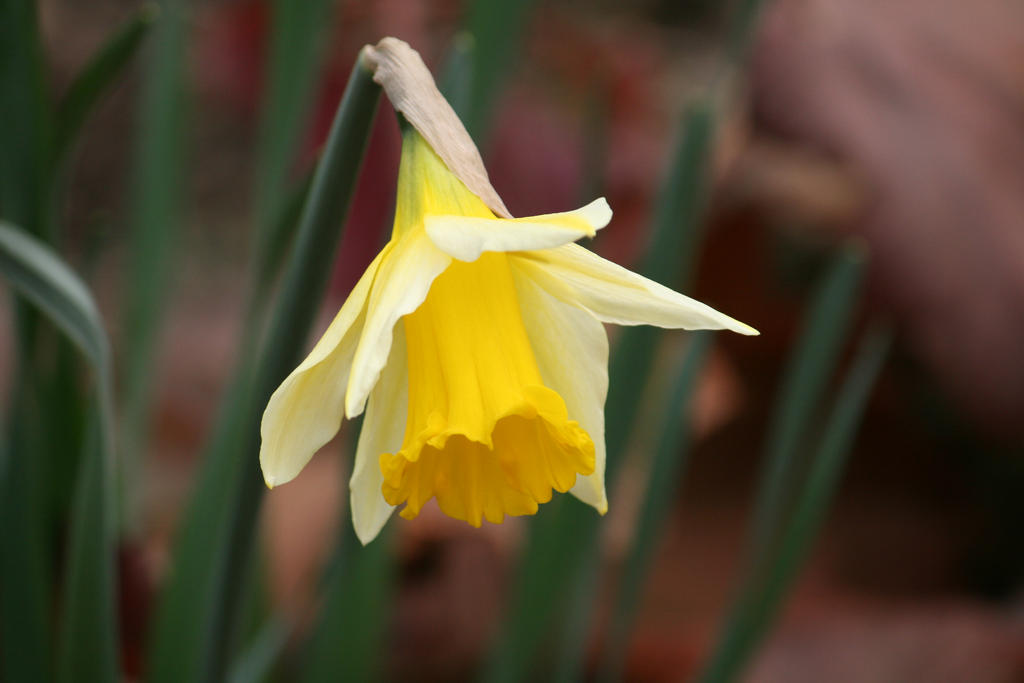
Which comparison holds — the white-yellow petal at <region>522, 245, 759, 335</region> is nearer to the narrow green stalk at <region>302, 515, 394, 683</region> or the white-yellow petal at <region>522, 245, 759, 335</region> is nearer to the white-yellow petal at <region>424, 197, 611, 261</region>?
the white-yellow petal at <region>424, 197, 611, 261</region>

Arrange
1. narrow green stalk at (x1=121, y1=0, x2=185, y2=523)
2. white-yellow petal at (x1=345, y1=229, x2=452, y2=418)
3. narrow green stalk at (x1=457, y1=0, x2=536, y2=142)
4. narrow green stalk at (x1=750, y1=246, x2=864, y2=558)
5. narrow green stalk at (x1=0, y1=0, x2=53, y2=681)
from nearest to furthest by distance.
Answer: white-yellow petal at (x1=345, y1=229, x2=452, y2=418), narrow green stalk at (x1=0, y1=0, x2=53, y2=681), narrow green stalk at (x1=750, y1=246, x2=864, y2=558), narrow green stalk at (x1=457, y1=0, x2=536, y2=142), narrow green stalk at (x1=121, y1=0, x2=185, y2=523)

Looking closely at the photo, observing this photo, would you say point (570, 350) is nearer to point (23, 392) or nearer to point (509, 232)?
point (509, 232)

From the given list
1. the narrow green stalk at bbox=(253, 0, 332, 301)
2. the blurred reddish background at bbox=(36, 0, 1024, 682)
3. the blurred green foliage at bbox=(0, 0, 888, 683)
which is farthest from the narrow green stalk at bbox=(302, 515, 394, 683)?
the narrow green stalk at bbox=(253, 0, 332, 301)

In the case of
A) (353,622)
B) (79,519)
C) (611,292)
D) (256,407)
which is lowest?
(353,622)

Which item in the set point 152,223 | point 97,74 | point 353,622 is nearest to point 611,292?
point 97,74

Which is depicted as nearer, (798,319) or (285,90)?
(285,90)

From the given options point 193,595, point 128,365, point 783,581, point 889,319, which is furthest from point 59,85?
point 783,581

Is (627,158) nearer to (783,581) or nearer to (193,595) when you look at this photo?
(783,581)

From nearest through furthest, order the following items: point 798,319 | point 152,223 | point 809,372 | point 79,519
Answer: point 79,519 < point 809,372 < point 152,223 < point 798,319
